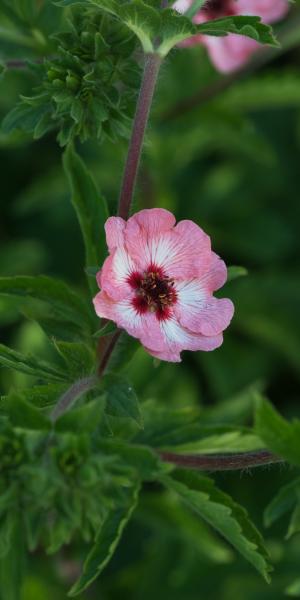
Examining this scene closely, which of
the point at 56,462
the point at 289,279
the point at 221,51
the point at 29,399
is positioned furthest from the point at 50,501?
the point at 289,279

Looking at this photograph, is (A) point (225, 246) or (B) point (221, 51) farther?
(A) point (225, 246)

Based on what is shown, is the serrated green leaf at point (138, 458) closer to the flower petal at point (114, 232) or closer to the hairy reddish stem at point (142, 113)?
the flower petal at point (114, 232)

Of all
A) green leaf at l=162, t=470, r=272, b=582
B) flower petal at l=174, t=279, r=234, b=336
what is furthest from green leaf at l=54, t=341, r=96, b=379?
Answer: green leaf at l=162, t=470, r=272, b=582

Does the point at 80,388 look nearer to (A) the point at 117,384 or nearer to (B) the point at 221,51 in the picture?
(A) the point at 117,384

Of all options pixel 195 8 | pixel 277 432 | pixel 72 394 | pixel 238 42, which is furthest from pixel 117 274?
pixel 238 42

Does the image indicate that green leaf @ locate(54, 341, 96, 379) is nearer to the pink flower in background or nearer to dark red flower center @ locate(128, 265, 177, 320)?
dark red flower center @ locate(128, 265, 177, 320)
